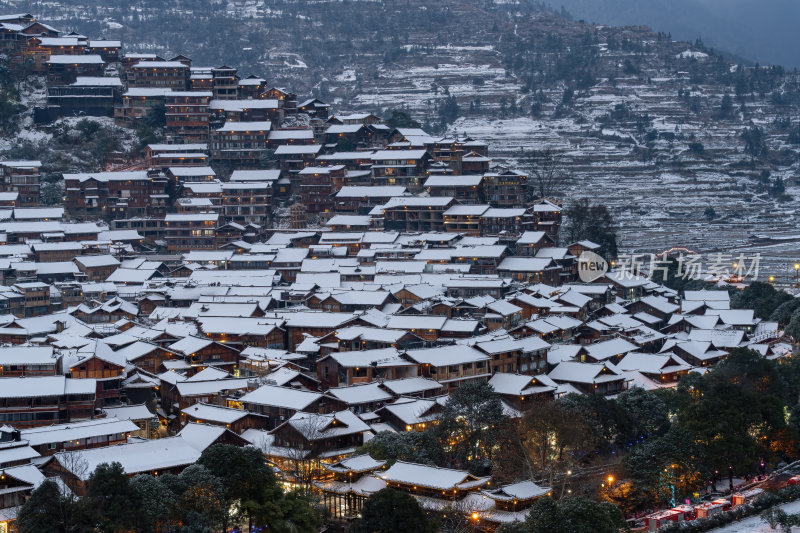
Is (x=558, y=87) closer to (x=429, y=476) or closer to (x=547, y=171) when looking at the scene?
(x=547, y=171)

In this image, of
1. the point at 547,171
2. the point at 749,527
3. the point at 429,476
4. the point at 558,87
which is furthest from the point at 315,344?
the point at 558,87

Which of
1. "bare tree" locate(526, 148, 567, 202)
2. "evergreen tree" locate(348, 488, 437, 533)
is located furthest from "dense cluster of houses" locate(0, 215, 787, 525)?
"bare tree" locate(526, 148, 567, 202)

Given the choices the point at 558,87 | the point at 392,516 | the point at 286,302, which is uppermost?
the point at 558,87

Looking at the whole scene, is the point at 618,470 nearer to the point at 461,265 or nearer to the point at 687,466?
the point at 687,466

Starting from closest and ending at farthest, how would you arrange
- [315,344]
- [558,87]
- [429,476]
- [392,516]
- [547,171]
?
1. [392,516]
2. [429,476]
3. [315,344]
4. [547,171]
5. [558,87]

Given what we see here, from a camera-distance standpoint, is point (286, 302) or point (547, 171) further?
point (547, 171)

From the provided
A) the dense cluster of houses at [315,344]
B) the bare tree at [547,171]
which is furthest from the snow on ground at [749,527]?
the bare tree at [547,171]

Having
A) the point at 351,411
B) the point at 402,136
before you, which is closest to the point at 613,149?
the point at 402,136

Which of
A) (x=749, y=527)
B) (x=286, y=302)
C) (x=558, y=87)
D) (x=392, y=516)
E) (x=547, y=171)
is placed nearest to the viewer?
(x=392, y=516)

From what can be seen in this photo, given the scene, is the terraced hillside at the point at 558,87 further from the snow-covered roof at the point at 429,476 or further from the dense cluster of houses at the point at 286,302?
the snow-covered roof at the point at 429,476

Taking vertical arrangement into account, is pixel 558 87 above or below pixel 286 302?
above
